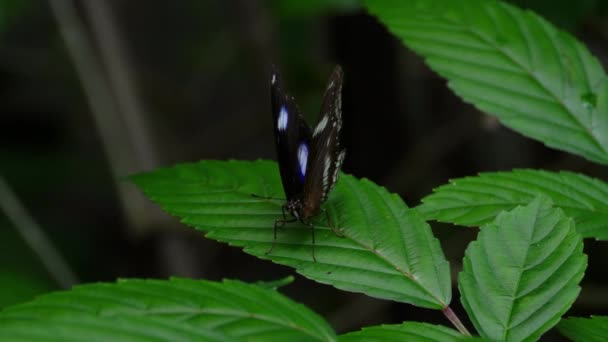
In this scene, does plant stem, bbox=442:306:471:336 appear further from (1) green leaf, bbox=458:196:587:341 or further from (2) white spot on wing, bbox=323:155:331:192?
(2) white spot on wing, bbox=323:155:331:192

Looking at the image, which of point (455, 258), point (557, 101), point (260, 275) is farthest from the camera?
point (260, 275)

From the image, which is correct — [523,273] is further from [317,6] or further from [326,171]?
[317,6]

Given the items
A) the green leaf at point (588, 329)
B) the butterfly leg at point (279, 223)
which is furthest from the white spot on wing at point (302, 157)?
the green leaf at point (588, 329)

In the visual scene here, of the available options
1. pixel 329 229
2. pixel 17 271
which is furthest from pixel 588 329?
pixel 17 271

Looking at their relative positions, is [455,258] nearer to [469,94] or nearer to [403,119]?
[403,119]

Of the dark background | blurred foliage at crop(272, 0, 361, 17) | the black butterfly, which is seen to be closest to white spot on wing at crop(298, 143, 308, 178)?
the black butterfly

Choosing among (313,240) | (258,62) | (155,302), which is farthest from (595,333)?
(258,62)

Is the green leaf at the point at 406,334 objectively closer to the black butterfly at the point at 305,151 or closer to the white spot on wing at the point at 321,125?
the black butterfly at the point at 305,151
